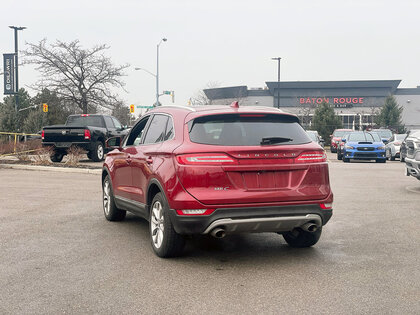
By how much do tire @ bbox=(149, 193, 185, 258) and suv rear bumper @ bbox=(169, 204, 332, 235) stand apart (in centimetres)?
18

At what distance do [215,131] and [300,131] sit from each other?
1.02 meters

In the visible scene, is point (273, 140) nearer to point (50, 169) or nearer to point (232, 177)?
point (232, 177)

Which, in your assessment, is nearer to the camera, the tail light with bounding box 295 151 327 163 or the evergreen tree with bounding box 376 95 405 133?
the tail light with bounding box 295 151 327 163

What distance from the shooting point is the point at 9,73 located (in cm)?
4294

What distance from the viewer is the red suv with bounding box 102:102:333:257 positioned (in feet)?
18.5

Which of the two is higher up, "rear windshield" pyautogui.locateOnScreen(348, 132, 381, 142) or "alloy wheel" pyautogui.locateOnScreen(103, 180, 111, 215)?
"rear windshield" pyautogui.locateOnScreen(348, 132, 381, 142)

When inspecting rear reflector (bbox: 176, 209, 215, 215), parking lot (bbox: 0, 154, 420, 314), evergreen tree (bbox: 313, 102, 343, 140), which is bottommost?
parking lot (bbox: 0, 154, 420, 314)

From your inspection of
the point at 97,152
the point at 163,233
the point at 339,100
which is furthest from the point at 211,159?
the point at 339,100

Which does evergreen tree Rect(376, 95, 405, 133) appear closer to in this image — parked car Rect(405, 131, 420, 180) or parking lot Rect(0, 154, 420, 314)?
parked car Rect(405, 131, 420, 180)

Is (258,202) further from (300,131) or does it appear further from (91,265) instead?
(91,265)

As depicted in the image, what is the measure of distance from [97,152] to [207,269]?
16.2 meters

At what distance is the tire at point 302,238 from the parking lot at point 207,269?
12 cm

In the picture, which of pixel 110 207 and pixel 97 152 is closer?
pixel 110 207

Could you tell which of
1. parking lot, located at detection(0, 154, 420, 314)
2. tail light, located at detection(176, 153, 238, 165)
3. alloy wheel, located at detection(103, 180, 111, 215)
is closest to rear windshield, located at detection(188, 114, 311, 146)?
tail light, located at detection(176, 153, 238, 165)
